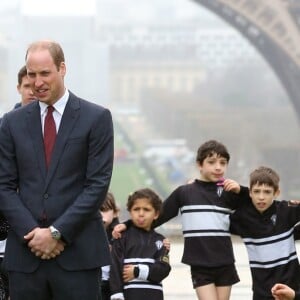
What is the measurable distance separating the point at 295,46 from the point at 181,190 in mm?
28545

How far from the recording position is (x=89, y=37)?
43.5m

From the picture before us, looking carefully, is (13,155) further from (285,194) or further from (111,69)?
(111,69)

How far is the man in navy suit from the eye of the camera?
2.55 meters

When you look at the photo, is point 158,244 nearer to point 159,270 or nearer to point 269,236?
point 159,270

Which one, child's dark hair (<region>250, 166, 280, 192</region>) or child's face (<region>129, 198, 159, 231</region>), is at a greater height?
child's dark hair (<region>250, 166, 280, 192</region>)

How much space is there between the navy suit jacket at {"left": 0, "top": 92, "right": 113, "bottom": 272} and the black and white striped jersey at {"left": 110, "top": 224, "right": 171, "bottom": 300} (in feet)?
3.53

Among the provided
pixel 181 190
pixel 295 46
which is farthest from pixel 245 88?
pixel 181 190

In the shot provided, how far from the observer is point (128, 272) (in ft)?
12.1

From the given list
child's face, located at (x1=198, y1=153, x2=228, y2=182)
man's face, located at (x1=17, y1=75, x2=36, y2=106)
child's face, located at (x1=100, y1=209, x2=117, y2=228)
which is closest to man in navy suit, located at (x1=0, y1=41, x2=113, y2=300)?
man's face, located at (x1=17, y1=75, x2=36, y2=106)

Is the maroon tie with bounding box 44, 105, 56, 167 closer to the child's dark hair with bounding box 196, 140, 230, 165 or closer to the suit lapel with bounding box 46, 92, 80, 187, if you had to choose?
the suit lapel with bounding box 46, 92, 80, 187

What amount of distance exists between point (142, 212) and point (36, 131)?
1214mm

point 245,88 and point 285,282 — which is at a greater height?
point 245,88

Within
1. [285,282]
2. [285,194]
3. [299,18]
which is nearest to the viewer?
[285,282]

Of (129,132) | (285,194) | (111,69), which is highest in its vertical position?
(111,69)
